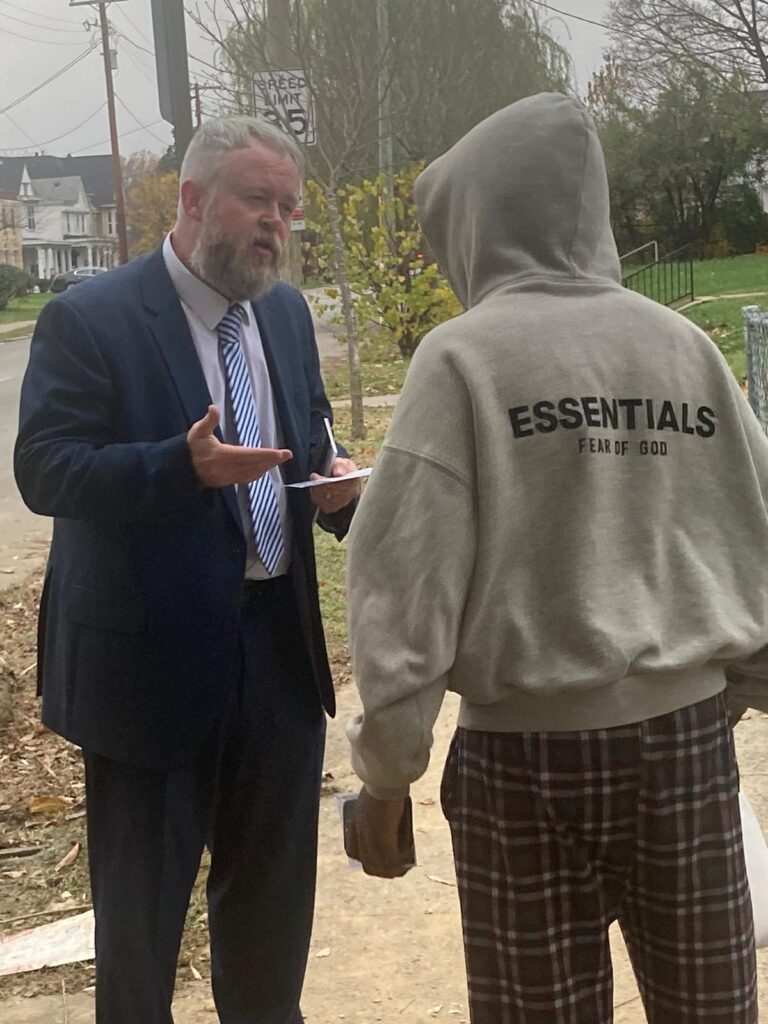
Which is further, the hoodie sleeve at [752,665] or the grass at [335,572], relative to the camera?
the grass at [335,572]

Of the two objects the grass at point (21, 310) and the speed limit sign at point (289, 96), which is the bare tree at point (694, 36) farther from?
the speed limit sign at point (289, 96)

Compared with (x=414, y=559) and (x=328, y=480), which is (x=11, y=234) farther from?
(x=414, y=559)

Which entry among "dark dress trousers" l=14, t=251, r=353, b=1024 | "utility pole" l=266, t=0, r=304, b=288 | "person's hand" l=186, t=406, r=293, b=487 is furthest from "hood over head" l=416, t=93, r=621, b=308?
"utility pole" l=266, t=0, r=304, b=288

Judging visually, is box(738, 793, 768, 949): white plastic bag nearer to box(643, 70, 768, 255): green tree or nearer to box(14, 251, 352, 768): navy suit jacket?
box(14, 251, 352, 768): navy suit jacket

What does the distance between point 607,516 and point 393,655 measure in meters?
0.37

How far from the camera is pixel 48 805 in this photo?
4.73 meters

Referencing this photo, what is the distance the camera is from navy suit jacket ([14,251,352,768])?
8.42 ft

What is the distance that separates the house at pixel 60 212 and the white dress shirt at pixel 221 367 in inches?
3555

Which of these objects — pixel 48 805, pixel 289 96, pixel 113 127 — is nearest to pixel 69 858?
pixel 48 805

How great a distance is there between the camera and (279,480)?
2.84m

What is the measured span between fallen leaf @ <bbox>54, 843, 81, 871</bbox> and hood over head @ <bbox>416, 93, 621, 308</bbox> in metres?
2.94

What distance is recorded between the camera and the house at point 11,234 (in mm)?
75250

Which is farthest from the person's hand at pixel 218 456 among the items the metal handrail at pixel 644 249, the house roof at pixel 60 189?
the house roof at pixel 60 189

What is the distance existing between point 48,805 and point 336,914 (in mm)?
1404
